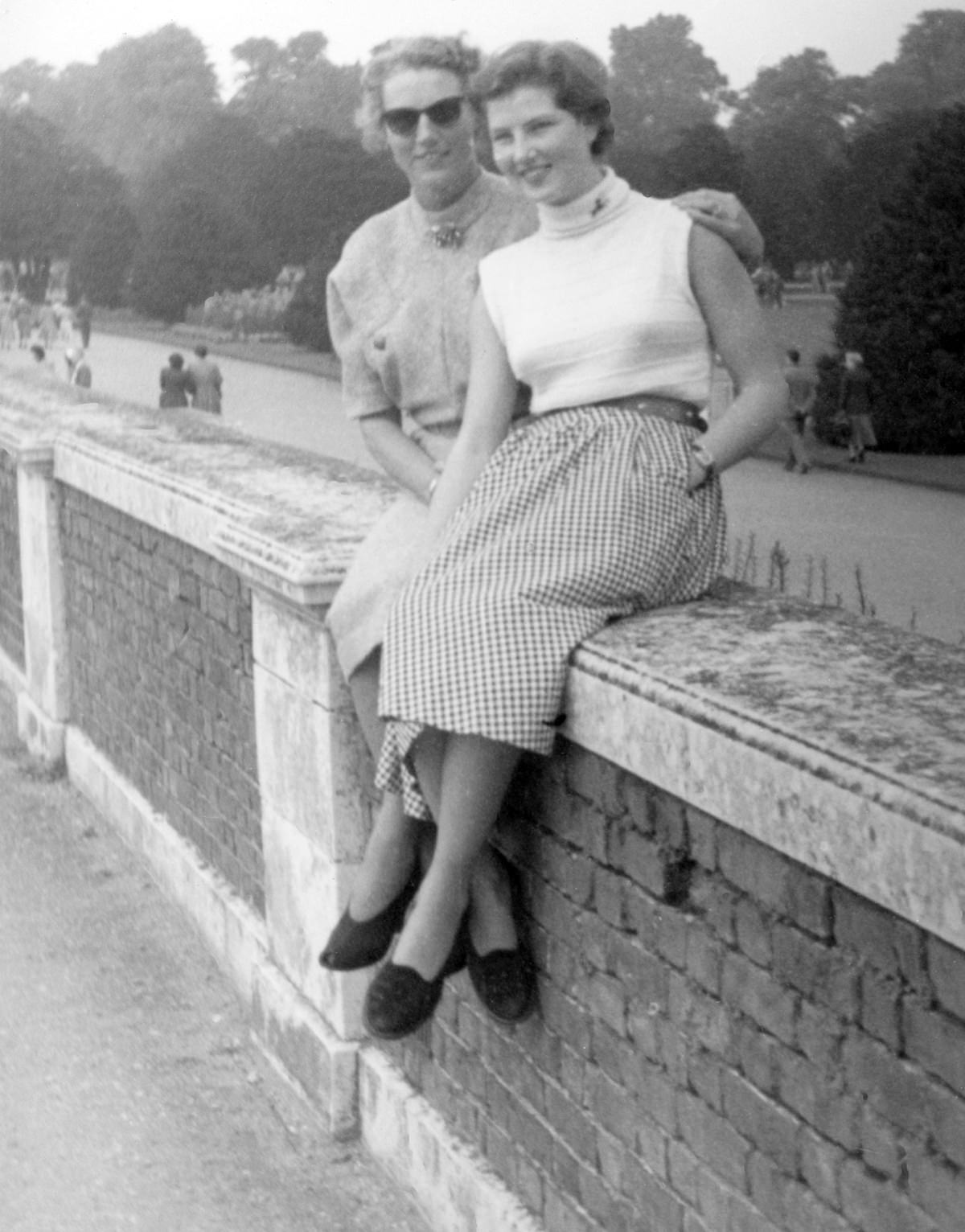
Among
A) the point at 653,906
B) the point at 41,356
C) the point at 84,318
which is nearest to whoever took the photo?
the point at 653,906

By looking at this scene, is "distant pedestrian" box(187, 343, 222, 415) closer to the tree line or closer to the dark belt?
the tree line

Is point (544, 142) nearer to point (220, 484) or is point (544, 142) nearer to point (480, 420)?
point (480, 420)

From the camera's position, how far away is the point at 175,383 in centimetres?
723

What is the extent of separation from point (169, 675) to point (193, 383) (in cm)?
170

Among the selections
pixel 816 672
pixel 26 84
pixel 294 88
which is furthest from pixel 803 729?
pixel 26 84

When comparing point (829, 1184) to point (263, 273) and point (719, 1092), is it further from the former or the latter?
point (263, 273)

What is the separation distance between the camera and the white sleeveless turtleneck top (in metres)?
2.99

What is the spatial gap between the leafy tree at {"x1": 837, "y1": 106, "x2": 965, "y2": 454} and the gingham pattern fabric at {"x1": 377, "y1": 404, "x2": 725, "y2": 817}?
0.47m

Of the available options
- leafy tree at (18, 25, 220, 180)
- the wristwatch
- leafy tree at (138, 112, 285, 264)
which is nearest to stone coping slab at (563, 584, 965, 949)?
the wristwatch

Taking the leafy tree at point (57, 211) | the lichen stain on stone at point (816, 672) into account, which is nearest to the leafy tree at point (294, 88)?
the leafy tree at point (57, 211)

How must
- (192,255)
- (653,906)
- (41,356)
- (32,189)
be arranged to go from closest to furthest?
(653,906) < (192,255) < (32,189) < (41,356)

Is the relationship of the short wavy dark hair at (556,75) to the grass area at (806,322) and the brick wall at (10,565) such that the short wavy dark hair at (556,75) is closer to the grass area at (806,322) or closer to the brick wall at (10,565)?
the grass area at (806,322)

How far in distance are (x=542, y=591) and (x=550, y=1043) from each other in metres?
0.78

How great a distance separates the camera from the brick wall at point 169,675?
4891 millimetres
